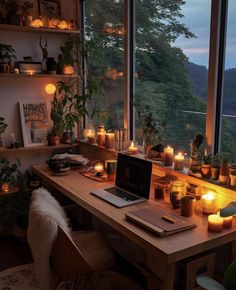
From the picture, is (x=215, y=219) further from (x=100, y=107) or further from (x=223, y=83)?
(x=100, y=107)

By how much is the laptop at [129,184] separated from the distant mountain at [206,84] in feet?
2.01

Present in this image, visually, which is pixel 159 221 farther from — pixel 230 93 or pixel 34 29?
pixel 34 29

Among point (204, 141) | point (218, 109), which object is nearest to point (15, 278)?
point (204, 141)

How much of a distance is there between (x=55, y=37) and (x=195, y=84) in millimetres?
1694

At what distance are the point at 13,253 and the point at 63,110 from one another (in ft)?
4.75

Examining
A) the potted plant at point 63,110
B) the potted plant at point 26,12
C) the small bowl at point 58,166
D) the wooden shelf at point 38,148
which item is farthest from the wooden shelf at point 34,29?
the small bowl at point 58,166

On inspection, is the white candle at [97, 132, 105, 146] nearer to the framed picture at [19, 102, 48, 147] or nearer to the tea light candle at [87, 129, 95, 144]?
the tea light candle at [87, 129, 95, 144]

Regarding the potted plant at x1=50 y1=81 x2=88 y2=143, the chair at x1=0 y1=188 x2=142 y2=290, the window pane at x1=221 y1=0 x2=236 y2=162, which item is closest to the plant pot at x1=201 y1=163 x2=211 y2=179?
the window pane at x1=221 y1=0 x2=236 y2=162

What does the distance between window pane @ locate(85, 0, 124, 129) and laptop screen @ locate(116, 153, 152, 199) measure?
31.7 inches

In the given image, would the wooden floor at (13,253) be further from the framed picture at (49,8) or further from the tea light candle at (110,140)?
the framed picture at (49,8)

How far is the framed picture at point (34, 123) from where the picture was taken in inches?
127

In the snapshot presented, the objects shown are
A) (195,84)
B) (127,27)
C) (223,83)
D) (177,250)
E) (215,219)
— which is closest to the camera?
(177,250)

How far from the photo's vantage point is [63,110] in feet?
11.1

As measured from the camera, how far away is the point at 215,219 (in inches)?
66.9
